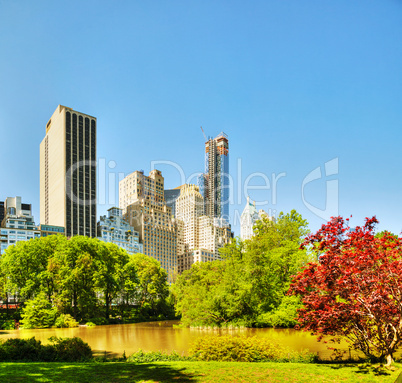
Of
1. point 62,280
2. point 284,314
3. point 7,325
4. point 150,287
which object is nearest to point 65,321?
point 62,280

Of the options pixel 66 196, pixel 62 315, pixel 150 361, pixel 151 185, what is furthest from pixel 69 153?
pixel 150 361

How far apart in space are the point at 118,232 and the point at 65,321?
10253cm

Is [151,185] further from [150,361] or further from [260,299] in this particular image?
[150,361]

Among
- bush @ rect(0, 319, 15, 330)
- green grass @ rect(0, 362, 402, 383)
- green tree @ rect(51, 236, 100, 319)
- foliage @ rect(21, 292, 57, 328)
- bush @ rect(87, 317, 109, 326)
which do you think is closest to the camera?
green grass @ rect(0, 362, 402, 383)

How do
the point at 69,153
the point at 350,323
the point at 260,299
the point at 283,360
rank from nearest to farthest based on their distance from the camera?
the point at 350,323 → the point at 283,360 → the point at 260,299 → the point at 69,153

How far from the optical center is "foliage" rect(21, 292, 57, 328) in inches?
1956

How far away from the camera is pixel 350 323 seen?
16.3 m

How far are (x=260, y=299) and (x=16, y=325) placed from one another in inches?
1230

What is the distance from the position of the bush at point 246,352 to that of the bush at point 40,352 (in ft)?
19.0

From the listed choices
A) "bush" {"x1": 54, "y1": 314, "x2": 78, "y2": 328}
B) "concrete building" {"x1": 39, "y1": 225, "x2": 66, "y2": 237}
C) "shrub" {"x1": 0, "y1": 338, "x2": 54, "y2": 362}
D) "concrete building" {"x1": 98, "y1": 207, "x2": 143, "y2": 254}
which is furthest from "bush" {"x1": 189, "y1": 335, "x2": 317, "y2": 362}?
"concrete building" {"x1": 98, "y1": 207, "x2": 143, "y2": 254}

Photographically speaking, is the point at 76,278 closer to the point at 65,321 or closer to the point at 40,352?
A: the point at 65,321

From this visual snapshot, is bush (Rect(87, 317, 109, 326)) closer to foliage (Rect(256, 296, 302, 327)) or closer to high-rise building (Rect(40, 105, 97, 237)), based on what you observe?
foliage (Rect(256, 296, 302, 327))

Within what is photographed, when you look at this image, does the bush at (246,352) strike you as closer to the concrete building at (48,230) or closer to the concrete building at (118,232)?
the concrete building at (48,230)

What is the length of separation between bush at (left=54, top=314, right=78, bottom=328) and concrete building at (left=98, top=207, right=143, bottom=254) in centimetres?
9735
